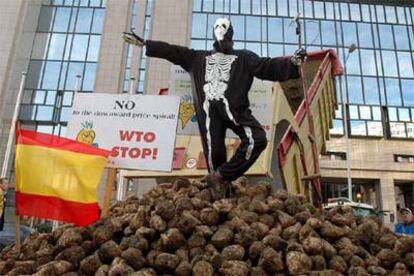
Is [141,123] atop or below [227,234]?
atop

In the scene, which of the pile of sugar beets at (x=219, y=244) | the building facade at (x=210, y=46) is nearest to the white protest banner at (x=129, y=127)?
the pile of sugar beets at (x=219, y=244)

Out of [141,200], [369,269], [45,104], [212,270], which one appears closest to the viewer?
[212,270]

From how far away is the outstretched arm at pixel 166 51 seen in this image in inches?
199

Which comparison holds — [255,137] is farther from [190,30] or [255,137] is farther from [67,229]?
[190,30]

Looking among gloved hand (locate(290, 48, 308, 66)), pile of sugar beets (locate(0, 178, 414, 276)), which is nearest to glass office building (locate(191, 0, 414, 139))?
gloved hand (locate(290, 48, 308, 66))

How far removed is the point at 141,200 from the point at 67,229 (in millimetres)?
895

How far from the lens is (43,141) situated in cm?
429

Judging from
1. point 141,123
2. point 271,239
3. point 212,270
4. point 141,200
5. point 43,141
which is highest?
point 141,123

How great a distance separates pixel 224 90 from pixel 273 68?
0.61 metres

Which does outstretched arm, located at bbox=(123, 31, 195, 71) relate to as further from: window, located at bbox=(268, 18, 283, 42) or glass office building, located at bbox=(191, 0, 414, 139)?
window, located at bbox=(268, 18, 283, 42)

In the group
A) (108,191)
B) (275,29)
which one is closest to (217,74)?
(108,191)

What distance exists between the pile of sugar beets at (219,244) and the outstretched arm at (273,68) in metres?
1.31

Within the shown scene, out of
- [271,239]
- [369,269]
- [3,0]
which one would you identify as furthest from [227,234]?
[3,0]

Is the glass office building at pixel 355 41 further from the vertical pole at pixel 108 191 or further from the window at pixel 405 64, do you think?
the vertical pole at pixel 108 191
